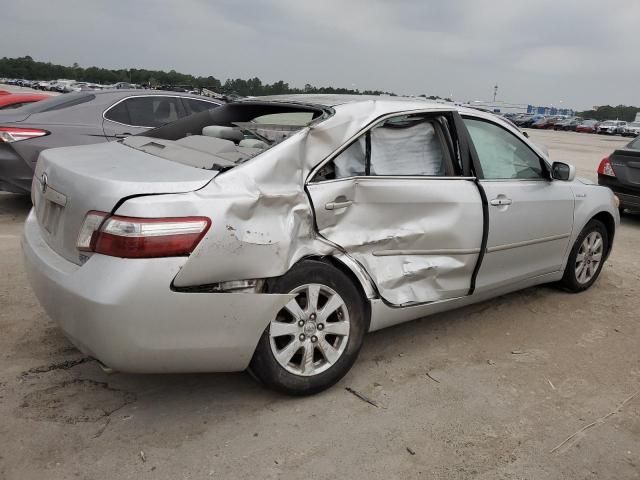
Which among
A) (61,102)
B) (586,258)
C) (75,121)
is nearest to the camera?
(586,258)

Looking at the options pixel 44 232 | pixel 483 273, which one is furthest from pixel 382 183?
pixel 44 232

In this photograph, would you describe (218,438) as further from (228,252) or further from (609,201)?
(609,201)

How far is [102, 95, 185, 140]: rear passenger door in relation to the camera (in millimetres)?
6711

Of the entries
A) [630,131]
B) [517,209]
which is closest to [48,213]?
[517,209]

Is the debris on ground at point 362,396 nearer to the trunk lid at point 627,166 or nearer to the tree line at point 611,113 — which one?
the trunk lid at point 627,166

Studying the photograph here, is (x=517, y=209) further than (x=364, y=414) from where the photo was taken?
Yes

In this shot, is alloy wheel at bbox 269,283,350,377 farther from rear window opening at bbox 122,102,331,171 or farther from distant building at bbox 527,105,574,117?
distant building at bbox 527,105,574,117

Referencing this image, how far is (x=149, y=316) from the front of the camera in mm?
→ 2451

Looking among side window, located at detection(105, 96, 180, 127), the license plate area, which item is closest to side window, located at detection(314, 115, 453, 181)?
the license plate area

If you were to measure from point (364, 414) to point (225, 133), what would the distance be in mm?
2021

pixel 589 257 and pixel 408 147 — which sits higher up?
pixel 408 147

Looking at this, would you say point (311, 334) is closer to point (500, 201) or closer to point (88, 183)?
point (88, 183)

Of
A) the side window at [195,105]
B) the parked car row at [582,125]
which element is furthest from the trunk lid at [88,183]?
the parked car row at [582,125]

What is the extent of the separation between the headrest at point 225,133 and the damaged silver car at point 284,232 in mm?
19
